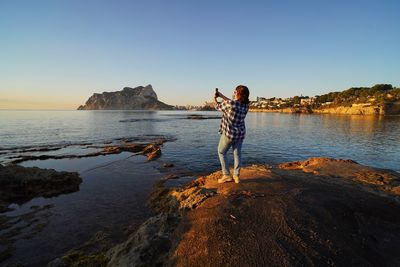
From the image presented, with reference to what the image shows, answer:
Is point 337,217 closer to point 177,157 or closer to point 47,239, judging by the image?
point 47,239

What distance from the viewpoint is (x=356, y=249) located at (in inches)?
156

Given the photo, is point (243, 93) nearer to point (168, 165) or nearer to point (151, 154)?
point (168, 165)

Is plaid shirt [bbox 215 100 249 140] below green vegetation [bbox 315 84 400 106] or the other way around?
below

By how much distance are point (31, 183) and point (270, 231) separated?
12783 mm

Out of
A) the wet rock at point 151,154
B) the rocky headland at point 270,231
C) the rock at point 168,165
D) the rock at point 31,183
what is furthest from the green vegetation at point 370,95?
the rock at point 31,183

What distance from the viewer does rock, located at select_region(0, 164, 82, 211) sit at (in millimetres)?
10766

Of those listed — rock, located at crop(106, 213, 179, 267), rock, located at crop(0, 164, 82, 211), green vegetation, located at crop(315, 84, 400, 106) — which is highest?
green vegetation, located at crop(315, 84, 400, 106)

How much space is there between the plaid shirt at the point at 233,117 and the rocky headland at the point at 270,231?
161cm

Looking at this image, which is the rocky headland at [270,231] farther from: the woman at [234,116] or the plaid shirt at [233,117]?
the plaid shirt at [233,117]

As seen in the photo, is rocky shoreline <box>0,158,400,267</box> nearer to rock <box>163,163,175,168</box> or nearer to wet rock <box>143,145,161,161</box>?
rock <box>163,163,175,168</box>

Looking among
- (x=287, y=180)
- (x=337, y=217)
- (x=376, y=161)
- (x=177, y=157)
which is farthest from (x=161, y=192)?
(x=376, y=161)

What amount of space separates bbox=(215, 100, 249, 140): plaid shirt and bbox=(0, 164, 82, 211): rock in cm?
962

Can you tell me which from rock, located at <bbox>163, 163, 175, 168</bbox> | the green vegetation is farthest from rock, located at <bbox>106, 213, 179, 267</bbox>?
the green vegetation

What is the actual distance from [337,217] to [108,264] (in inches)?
201
